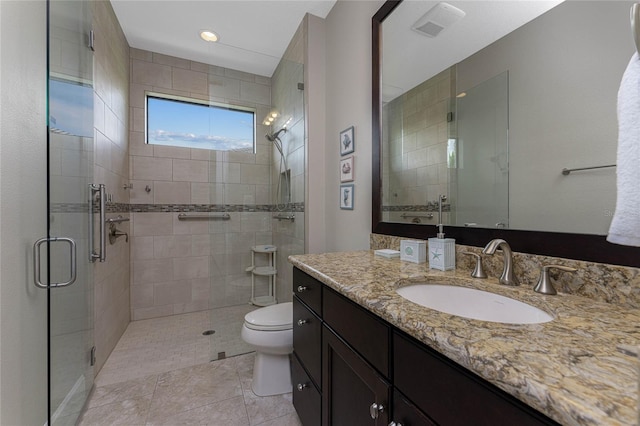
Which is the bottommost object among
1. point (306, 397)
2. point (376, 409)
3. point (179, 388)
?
point (179, 388)

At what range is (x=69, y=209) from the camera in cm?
130

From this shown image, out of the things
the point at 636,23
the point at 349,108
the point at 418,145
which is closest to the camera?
the point at 636,23

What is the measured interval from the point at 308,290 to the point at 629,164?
1064mm

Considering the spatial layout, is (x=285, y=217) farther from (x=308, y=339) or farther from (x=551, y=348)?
(x=551, y=348)

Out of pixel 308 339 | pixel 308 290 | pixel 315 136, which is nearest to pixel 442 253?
pixel 308 290

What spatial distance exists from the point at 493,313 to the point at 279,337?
46.4 inches

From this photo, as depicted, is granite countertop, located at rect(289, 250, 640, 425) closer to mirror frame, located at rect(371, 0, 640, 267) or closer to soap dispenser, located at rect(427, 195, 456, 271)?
mirror frame, located at rect(371, 0, 640, 267)

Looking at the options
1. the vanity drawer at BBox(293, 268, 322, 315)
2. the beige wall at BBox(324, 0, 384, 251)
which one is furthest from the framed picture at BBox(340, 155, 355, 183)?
the vanity drawer at BBox(293, 268, 322, 315)

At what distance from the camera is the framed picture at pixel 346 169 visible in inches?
73.5

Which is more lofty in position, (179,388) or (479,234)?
(479,234)

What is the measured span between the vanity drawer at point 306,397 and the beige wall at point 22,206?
1.08 m

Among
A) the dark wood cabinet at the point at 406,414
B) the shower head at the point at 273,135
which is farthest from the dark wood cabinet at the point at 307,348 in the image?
the shower head at the point at 273,135

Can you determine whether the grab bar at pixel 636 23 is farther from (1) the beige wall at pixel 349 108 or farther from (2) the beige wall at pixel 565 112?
(1) the beige wall at pixel 349 108

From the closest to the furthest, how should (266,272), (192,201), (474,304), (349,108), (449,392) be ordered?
(449,392)
(474,304)
(349,108)
(266,272)
(192,201)
